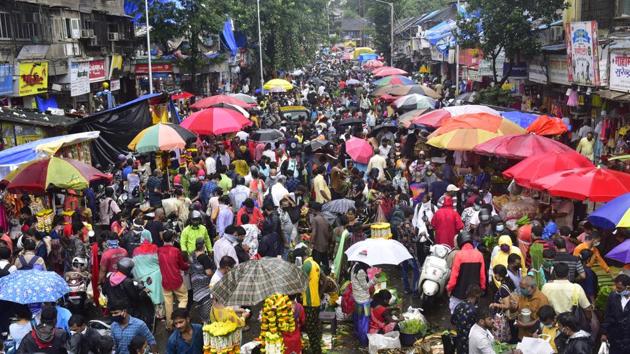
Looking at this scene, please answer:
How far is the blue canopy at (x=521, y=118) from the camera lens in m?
18.3

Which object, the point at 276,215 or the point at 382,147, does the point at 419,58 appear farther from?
the point at 276,215

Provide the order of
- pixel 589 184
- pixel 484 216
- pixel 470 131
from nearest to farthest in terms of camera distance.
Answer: pixel 589 184, pixel 484 216, pixel 470 131

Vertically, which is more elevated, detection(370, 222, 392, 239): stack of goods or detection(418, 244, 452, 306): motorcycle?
detection(370, 222, 392, 239): stack of goods

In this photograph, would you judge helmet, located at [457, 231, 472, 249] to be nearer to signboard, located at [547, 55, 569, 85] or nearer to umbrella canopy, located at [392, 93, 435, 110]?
signboard, located at [547, 55, 569, 85]

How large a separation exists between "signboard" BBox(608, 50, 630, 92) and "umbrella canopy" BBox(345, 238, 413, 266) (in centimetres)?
940

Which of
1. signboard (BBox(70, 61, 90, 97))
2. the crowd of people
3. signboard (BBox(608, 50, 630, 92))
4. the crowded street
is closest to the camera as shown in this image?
the crowd of people

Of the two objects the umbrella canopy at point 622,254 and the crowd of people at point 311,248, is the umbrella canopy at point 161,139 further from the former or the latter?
the umbrella canopy at point 622,254

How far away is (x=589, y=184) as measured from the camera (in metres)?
10.9

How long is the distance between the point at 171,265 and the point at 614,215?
592cm

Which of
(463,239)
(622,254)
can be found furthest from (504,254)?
(622,254)

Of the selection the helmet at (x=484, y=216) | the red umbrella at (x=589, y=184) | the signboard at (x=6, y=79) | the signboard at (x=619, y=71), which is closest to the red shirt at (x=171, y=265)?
the helmet at (x=484, y=216)

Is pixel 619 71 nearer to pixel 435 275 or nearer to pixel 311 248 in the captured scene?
pixel 435 275

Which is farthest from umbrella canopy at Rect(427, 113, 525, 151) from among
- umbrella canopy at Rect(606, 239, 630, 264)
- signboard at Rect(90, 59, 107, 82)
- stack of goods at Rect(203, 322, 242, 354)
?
signboard at Rect(90, 59, 107, 82)

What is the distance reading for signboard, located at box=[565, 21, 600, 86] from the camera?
1853cm
